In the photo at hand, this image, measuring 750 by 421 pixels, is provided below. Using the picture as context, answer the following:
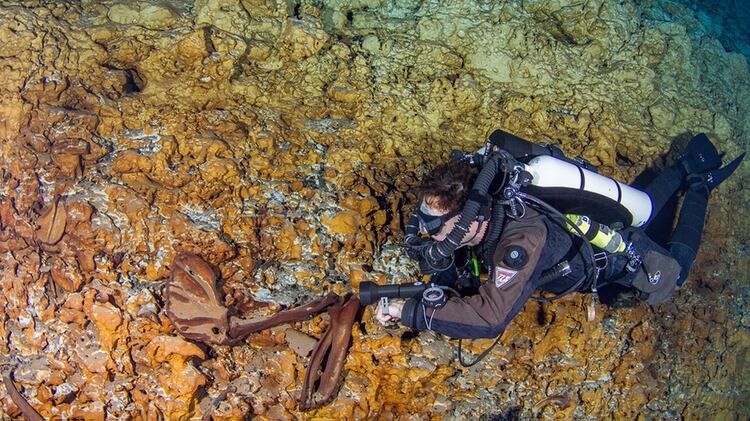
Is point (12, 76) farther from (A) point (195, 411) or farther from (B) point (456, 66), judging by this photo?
(B) point (456, 66)

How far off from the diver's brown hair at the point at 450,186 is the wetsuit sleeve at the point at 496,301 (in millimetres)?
366

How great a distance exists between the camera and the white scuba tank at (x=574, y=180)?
3.17m

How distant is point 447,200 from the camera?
3053 mm

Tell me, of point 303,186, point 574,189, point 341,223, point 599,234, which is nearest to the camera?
point 574,189

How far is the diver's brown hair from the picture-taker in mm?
3045

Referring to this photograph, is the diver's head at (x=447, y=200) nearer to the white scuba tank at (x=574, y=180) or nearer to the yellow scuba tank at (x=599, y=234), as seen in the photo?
the white scuba tank at (x=574, y=180)

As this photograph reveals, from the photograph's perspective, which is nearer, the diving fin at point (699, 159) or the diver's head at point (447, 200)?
the diver's head at point (447, 200)

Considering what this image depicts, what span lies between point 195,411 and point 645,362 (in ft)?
11.6

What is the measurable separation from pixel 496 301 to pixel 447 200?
0.70 metres

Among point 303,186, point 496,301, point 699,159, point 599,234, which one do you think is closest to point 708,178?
point 699,159

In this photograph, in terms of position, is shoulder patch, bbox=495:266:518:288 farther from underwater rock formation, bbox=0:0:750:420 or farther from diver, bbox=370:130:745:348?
underwater rock formation, bbox=0:0:750:420

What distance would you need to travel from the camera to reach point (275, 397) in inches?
126

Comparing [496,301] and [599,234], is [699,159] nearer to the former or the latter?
[599,234]

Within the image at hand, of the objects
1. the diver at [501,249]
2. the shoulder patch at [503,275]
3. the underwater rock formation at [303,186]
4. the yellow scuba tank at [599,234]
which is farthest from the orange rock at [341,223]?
the yellow scuba tank at [599,234]
